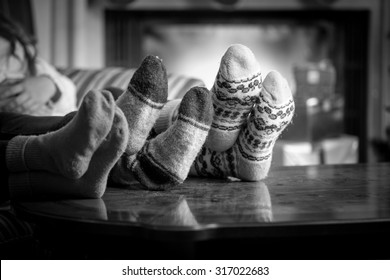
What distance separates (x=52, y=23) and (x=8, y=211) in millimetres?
3089

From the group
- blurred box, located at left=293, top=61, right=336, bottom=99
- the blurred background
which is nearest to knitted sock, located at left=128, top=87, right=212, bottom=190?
blurred box, located at left=293, top=61, right=336, bottom=99

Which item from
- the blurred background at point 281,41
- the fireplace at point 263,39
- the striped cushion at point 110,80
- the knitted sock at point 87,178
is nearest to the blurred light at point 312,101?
the blurred background at point 281,41

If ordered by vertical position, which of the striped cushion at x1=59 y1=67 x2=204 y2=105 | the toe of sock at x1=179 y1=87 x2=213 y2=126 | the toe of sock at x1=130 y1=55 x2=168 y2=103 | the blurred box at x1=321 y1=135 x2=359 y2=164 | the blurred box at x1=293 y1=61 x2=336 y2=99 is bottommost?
the blurred box at x1=321 y1=135 x2=359 y2=164

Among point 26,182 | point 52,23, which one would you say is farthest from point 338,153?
point 26,182

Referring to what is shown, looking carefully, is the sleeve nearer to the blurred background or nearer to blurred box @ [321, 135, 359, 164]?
blurred box @ [321, 135, 359, 164]

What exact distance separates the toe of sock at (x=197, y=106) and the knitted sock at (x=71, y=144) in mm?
162

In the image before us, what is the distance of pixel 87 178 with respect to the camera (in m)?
0.87

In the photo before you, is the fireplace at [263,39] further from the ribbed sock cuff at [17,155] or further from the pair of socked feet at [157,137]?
the ribbed sock cuff at [17,155]

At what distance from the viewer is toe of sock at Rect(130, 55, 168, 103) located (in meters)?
0.95

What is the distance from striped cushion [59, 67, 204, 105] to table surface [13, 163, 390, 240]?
3.00 ft

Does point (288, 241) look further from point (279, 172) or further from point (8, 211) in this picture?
point (8, 211)

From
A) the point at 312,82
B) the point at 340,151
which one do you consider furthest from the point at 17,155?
the point at 340,151

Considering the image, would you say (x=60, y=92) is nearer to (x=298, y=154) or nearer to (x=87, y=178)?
(x=87, y=178)

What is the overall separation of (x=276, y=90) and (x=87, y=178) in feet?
1.16
